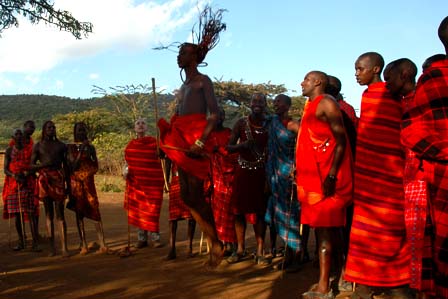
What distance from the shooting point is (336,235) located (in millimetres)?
4688

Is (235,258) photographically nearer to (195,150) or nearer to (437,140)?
(195,150)

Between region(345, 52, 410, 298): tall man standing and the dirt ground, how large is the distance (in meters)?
0.89

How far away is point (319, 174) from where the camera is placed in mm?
4531

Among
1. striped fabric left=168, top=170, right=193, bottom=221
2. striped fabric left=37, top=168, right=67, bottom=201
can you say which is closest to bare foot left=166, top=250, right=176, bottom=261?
striped fabric left=168, top=170, right=193, bottom=221

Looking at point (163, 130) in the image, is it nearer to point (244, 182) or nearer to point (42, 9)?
point (244, 182)

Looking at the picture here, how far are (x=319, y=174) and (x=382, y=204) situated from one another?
59 centimetres

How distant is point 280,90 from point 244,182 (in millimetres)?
27711

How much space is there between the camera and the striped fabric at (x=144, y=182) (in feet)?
24.6

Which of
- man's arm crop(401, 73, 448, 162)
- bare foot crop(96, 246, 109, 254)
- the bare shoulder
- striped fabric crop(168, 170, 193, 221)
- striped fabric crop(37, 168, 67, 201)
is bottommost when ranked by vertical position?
bare foot crop(96, 246, 109, 254)

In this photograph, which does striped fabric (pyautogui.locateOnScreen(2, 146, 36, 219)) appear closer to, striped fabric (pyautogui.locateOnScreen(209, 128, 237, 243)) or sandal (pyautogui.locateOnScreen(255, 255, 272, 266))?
striped fabric (pyautogui.locateOnScreen(209, 128, 237, 243))

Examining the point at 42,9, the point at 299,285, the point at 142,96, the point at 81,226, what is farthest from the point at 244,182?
the point at 142,96

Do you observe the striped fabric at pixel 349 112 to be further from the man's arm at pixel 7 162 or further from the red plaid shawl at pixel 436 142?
the man's arm at pixel 7 162

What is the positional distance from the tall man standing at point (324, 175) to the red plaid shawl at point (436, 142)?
1493 millimetres

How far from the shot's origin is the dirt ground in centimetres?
490
